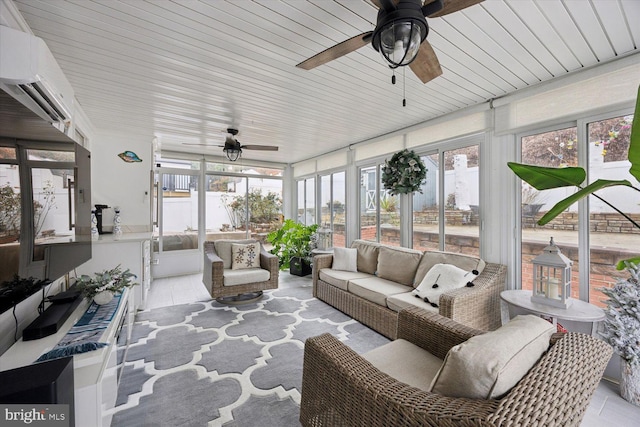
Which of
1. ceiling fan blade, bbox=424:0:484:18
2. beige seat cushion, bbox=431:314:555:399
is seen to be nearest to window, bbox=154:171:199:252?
ceiling fan blade, bbox=424:0:484:18

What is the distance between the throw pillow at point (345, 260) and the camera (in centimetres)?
393

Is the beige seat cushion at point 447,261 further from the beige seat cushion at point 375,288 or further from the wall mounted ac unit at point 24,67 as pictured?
the wall mounted ac unit at point 24,67

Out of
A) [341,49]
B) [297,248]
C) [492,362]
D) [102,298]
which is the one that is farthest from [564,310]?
[297,248]

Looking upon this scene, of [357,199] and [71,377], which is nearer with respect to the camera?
[71,377]

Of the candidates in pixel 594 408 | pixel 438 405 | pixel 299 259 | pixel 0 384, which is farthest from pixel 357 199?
pixel 0 384

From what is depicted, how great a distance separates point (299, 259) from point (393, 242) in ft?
6.62

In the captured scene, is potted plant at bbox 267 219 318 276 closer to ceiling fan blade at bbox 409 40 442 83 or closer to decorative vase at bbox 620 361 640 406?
ceiling fan blade at bbox 409 40 442 83

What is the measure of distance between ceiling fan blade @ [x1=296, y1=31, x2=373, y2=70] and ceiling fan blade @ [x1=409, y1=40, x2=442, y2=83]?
0.35 metres

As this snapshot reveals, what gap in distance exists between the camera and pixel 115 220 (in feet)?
12.6

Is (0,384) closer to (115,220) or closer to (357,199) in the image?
(115,220)

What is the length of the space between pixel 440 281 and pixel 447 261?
1.27ft

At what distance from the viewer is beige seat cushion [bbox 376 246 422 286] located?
10.7 ft

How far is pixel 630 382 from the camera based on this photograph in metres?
1.85

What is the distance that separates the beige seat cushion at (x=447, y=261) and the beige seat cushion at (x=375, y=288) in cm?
25
